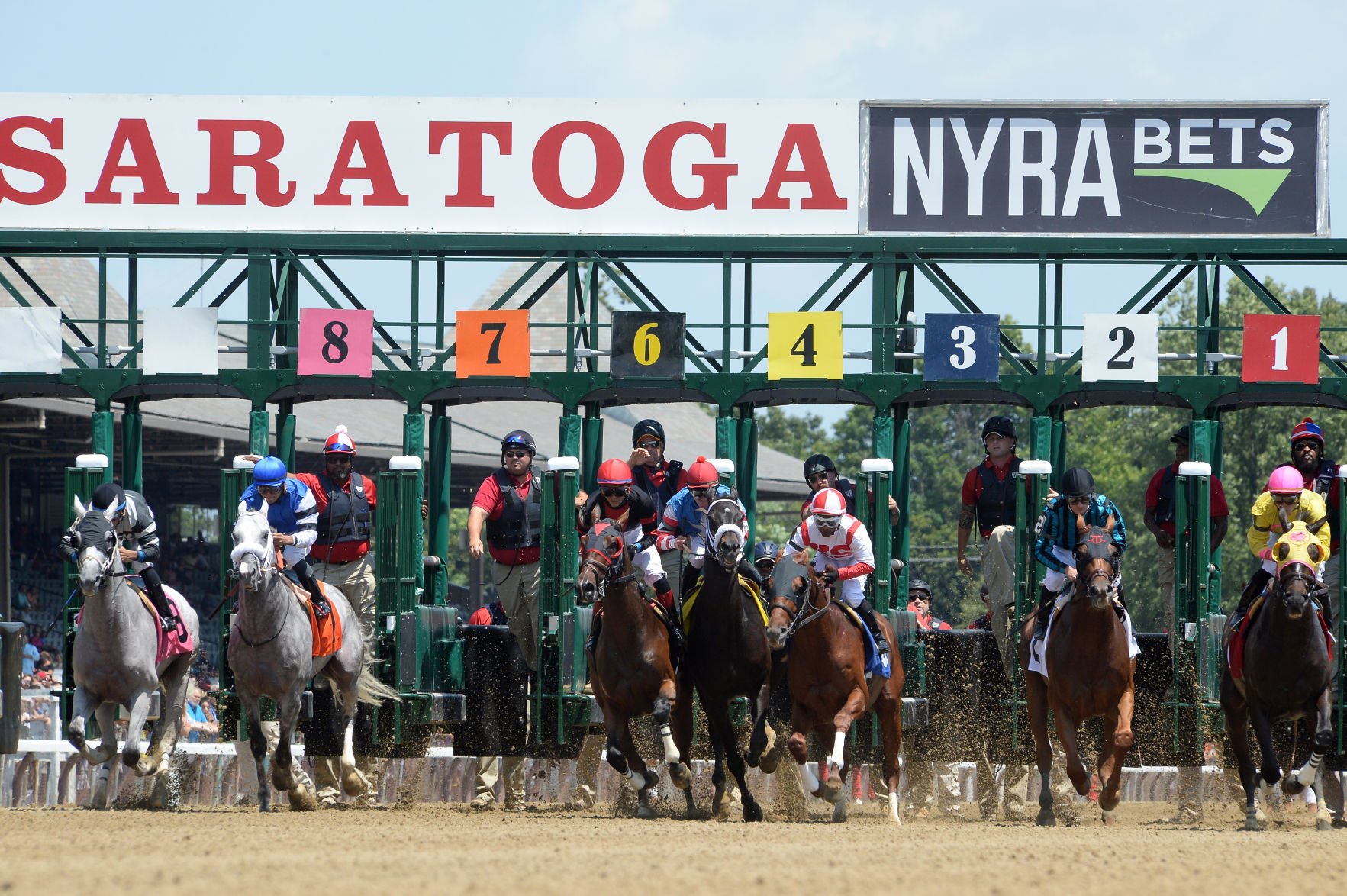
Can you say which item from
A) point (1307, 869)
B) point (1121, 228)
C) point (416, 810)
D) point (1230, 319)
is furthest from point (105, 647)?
point (1230, 319)

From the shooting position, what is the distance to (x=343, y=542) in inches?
516

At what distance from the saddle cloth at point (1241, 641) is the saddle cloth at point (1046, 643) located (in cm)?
52

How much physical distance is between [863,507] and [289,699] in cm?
367

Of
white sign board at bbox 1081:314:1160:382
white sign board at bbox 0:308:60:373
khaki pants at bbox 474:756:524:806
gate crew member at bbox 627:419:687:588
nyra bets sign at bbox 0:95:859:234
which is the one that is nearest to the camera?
gate crew member at bbox 627:419:687:588

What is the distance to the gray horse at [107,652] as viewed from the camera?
11383 mm

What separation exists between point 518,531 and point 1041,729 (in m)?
3.50

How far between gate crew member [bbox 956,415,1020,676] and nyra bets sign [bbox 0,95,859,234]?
2.69 meters

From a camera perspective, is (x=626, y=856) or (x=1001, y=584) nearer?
(x=626, y=856)

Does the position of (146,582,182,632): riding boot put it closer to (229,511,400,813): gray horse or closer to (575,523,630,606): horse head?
(229,511,400,813): gray horse

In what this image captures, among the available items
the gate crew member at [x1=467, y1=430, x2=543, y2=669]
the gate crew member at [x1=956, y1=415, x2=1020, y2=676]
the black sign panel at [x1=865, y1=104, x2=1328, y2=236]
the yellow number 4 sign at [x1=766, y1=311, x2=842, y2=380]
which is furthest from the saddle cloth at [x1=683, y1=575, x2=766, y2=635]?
the black sign panel at [x1=865, y1=104, x2=1328, y2=236]

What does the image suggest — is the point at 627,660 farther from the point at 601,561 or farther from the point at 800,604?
the point at 800,604

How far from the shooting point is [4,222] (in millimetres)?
15695

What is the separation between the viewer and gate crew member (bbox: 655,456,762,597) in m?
11.5

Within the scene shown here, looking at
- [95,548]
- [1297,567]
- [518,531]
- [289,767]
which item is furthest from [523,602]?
[1297,567]
